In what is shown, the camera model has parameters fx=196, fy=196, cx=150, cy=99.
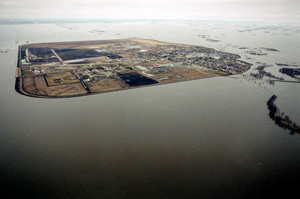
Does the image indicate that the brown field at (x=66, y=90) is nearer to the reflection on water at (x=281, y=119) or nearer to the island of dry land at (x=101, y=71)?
the island of dry land at (x=101, y=71)

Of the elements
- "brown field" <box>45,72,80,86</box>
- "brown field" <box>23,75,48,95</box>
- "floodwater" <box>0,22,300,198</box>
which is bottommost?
"floodwater" <box>0,22,300,198</box>

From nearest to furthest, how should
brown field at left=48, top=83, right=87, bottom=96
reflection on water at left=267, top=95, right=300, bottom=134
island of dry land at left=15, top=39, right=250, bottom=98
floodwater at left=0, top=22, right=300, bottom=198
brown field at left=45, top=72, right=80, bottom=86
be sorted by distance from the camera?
floodwater at left=0, top=22, right=300, bottom=198 < reflection on water at left=267, top=95, right=300, bottom=134 < brown field at left=48, top=83, right=87, bottom=96 < island of dry land at left=15, top=39, right=250, bottom=98 < brown field at left=45, top=72, right=80, bottom=86

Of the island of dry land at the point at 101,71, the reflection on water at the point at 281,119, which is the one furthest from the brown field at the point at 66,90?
the reflection on water at the point at 281,119

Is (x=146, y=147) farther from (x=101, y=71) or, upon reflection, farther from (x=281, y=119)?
(x=101, y=71)

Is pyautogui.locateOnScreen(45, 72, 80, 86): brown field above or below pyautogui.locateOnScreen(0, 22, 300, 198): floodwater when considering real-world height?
above

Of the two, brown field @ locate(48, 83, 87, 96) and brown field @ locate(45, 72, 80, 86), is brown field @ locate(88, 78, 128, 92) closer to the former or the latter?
brown field @ locate(48, 83, 87, 96)

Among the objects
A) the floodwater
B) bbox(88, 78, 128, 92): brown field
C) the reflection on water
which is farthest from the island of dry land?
the reflection on water

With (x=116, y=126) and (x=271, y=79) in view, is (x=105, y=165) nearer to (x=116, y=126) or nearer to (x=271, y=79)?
(x=116, y=126)

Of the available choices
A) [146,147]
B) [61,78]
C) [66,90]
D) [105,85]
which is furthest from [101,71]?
[146,147]
